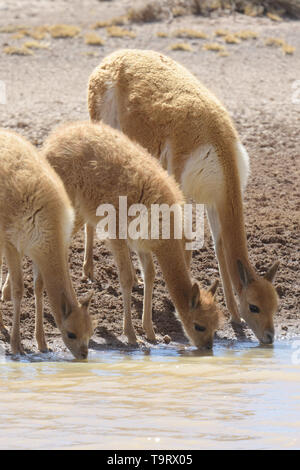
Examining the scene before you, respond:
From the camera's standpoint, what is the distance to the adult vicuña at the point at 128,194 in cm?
858

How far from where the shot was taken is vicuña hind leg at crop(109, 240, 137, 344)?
882 centimetres

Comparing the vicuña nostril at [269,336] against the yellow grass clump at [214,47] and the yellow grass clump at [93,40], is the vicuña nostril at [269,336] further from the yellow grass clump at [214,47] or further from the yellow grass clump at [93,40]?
the yellow grass clump at [93,40]

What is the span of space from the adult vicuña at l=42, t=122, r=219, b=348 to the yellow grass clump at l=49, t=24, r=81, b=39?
49.0 feet

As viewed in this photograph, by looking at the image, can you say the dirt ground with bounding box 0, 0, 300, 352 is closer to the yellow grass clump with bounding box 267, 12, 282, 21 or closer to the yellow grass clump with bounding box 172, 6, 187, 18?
the yellow grass clump with bounding box 267, 12, 282, 21

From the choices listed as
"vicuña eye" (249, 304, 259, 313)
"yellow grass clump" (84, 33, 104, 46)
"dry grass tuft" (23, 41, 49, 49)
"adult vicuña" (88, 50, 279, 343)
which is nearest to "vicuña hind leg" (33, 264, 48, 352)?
"adult vicuña" (88, 50, 279, 343)

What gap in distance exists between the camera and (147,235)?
866cm

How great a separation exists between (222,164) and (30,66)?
11227 mm

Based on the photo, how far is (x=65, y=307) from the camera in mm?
8055

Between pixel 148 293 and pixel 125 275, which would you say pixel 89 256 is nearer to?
pixel 148 293

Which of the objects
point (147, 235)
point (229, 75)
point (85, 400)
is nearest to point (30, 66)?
point (229, 75)

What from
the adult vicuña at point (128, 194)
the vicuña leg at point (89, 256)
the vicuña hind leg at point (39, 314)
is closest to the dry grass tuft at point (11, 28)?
the vicuña leg at point (89, 256)

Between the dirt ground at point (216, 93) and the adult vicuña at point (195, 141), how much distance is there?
0.74 meters
